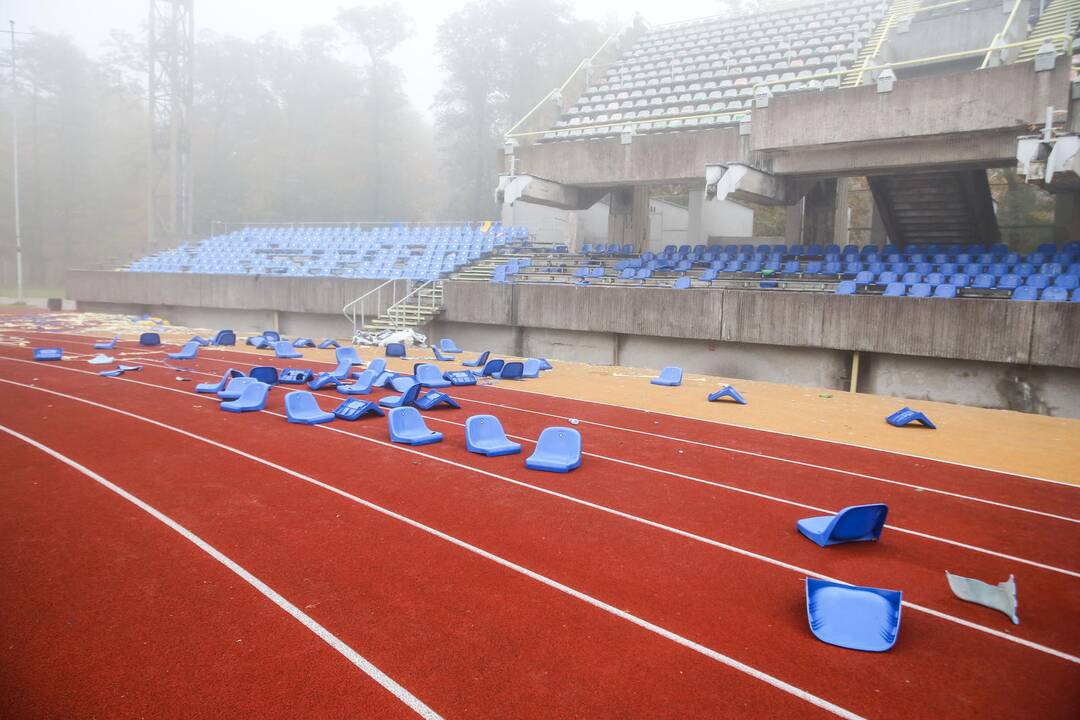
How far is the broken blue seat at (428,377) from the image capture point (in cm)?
1331

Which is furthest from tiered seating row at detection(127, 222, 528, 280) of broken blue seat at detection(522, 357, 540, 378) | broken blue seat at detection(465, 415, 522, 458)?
broken blue seat at detection(465, 415, 522, 458)

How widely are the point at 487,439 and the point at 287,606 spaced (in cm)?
431

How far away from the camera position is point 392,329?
69.6 ft

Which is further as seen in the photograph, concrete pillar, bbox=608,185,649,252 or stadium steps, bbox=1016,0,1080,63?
concrete pillar, bbox=608,185,649,252

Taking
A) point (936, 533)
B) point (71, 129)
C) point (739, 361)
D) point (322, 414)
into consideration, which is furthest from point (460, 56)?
point (936, 533)

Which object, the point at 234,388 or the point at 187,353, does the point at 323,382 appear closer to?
the point at 234,388

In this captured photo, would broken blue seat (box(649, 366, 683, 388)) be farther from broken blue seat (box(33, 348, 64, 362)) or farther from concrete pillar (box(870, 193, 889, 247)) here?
broken blue seat (box(33, 348, 64, 362))

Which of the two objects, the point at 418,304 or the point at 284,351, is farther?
the point at 418,304

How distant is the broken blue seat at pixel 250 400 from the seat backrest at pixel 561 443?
190 inches

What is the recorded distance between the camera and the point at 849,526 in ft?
18.7

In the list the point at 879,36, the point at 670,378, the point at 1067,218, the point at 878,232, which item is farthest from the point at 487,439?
the point at 879,36

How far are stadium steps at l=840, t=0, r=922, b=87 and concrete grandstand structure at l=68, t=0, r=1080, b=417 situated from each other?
0.11m

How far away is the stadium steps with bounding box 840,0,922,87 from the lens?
19672 mm

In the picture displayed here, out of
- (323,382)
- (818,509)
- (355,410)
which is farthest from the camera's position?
(323,382)
